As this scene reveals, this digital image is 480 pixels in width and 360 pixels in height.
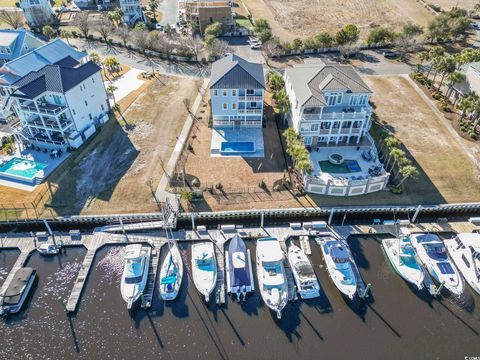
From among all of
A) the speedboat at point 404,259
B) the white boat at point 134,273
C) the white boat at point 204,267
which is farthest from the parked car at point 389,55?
the white boat at point 134,273

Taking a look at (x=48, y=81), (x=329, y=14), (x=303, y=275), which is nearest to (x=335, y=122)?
(x=303, y=275)

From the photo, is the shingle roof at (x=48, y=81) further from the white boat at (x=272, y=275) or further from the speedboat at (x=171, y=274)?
the white boat at (x=272, y=275)

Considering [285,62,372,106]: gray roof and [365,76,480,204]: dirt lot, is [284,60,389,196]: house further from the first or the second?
[365,76,480,204]: dirt lot

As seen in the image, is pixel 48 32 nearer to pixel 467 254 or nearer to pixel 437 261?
pixel 437 261

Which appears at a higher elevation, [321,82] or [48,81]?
[321,82]

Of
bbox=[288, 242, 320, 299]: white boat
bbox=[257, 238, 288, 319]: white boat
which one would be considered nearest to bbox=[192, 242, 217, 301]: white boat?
bbox=[257, 238, 288, 319]: white boat

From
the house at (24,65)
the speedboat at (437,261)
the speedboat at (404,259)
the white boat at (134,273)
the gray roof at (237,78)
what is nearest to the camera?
the white boat at (134,273)
